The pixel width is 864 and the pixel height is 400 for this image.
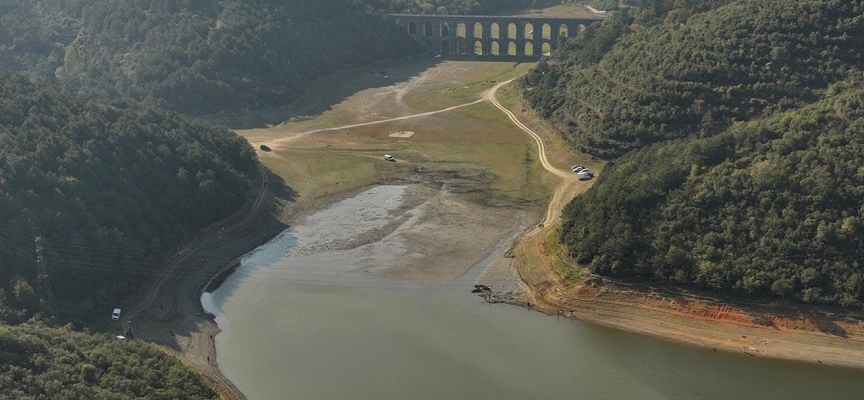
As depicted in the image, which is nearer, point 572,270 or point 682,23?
point 572,270

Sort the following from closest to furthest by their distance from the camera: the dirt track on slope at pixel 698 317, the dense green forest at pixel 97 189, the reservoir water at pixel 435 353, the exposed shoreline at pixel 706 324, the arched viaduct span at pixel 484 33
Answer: the reservoir water at pixel 435 353
the exposed shoreline at pixel 706 324
the dirt track on slope at pixel 698 317
the dense green forest at pixel 97 189
the arched viaduct span at pixel 484 33

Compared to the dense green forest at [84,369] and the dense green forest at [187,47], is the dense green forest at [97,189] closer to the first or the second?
the dense green forest at [84,369]

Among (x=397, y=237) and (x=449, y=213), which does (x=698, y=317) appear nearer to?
(x=397, y=237)

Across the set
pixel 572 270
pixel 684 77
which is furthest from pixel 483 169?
pixel 572 270

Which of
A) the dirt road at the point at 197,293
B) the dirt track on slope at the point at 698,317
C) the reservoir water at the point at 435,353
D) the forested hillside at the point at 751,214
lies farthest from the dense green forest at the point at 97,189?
the forested hillside at the point at 751,214

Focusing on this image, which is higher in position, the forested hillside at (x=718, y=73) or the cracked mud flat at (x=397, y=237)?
the forested hillside at (x=718, y=73)

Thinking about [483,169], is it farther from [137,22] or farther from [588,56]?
[137,22]
